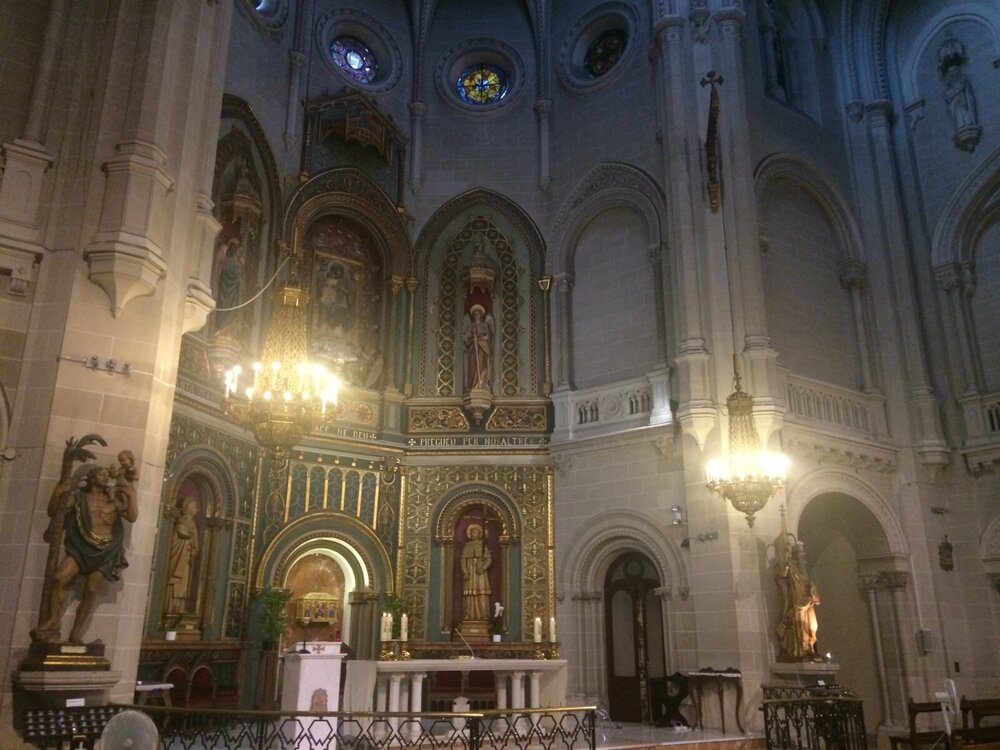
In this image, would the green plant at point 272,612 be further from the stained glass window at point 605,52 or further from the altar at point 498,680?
the stained glass window at point 605,52

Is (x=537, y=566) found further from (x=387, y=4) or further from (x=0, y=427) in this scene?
(x=387, y=4)

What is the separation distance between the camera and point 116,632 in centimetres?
891

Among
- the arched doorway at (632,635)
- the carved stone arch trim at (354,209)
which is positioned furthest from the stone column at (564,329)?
the arched doorway at (632,635)

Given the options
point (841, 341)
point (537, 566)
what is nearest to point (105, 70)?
point (537, 566)

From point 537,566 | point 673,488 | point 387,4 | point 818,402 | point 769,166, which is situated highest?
point 387,4

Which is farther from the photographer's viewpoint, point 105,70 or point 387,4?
point 387,4

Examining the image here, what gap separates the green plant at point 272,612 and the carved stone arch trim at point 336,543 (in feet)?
1.71

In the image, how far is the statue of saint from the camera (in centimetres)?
1307

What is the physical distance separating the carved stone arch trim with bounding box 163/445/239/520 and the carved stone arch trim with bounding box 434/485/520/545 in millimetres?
4172

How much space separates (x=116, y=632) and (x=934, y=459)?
A: 14.5 meters

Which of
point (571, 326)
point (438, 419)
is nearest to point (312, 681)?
point (438, 419)

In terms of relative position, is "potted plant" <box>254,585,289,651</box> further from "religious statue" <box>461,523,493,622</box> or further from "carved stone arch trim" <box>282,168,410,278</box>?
"carved stone arch trim" <box>282,168,410,278</box>

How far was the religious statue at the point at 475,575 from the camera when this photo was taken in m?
16.3

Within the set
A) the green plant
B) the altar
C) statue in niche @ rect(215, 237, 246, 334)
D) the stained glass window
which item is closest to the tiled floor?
the altar
